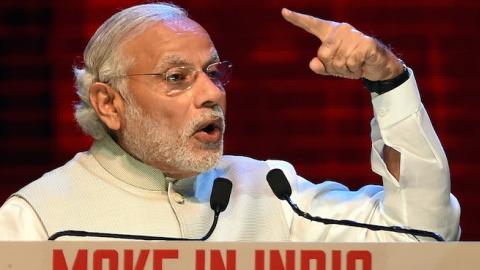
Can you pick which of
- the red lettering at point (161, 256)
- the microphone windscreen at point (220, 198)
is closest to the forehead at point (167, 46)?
the microphone windscreen at point (220, 198)

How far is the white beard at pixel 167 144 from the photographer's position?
9.37 ft

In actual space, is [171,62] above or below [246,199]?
above

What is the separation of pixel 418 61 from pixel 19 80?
132 centimetres

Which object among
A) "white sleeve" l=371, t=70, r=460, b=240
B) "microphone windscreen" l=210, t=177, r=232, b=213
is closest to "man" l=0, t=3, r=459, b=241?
"white sleeve" l=371, t=70, r=460, b=240

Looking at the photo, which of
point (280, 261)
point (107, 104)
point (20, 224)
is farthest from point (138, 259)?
point (107, 104)

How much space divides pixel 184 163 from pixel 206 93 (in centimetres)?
17

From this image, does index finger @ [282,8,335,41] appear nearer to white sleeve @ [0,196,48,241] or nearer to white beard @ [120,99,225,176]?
white beard @ [120,99,225,176]

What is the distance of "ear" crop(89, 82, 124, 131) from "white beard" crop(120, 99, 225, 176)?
26 mm

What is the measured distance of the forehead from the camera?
2902 mm

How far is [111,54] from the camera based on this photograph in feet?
9.72

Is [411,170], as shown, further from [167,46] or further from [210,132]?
[167,46]

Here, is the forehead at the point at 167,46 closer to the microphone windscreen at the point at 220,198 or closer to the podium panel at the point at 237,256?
the microphone windscreen at the point at 220,198

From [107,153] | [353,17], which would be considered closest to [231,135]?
[353,17]

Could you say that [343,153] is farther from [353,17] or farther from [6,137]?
[6,137]
